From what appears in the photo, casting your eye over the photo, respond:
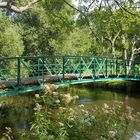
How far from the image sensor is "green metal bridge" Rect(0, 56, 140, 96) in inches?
517

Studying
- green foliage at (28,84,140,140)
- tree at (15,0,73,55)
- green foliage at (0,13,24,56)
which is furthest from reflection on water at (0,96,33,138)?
green foliage at (28,84,140,140)

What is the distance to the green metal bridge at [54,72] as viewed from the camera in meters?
13.1

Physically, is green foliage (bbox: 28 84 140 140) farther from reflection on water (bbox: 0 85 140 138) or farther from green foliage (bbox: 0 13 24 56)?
green foliage (bbox: 0 13 24 56)

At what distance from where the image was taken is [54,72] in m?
19.3

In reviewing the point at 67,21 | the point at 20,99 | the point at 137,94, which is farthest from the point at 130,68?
the point at 67,21

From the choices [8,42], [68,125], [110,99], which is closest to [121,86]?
[110,99]

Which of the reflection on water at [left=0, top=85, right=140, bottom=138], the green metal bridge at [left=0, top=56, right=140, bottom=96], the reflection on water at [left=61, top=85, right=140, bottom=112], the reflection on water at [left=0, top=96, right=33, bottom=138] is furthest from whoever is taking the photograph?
the reflection on water at [left=61, top=85, right=140, bottom=112]

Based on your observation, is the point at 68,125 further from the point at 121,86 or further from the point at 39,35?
the point at 39,35

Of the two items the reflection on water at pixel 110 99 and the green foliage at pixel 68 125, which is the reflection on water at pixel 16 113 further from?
the green foliage at pixel 68 125

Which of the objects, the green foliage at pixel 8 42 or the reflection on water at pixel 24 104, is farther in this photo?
the green foliage at pixel 8 42

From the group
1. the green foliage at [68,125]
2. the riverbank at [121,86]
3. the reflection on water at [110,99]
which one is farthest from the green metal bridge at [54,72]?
the green foliage at [68,125]

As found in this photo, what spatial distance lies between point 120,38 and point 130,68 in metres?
9.05

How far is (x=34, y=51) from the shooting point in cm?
3162

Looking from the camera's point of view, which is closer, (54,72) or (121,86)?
(54,72)
